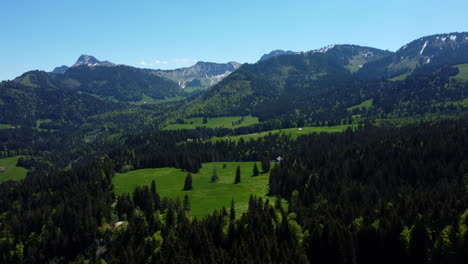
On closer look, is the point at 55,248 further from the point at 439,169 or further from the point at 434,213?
the point at 439,169

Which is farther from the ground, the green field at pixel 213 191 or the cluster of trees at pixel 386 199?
the cluster of trees at pixel 386 199

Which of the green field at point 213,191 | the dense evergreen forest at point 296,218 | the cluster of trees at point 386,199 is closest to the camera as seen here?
the cluster of trees at point 386,199

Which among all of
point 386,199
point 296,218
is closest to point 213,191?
point 296,218

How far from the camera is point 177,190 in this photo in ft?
599

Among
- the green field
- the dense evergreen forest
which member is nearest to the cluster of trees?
the dense evergreen forest

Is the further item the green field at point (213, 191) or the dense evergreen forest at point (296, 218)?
the green field at point (213, 191)

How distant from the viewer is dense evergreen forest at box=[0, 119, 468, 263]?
83688 mm

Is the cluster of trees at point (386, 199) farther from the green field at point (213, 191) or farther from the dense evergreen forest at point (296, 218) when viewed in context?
the green field at point (213, 191)

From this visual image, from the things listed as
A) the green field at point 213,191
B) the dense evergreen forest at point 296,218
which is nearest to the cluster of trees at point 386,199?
the dense evergreen forest at point 296,218

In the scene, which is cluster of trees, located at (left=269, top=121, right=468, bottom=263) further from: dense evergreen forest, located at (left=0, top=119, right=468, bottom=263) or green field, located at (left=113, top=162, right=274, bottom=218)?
green field, located at (left=113, top=162, right=274, bottom=218)

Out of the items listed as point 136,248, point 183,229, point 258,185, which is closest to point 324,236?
point 183,229

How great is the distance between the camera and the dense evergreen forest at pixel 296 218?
83688mm

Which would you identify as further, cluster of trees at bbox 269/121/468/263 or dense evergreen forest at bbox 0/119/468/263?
dense evergreen forest at bbox 0/119/468/263

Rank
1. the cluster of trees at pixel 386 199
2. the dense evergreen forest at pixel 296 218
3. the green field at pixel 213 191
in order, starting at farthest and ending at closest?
the green field at pixel 213 191, the dense evergreen forest at pixel 296 218, the cluster of trees at pixel 386 199
